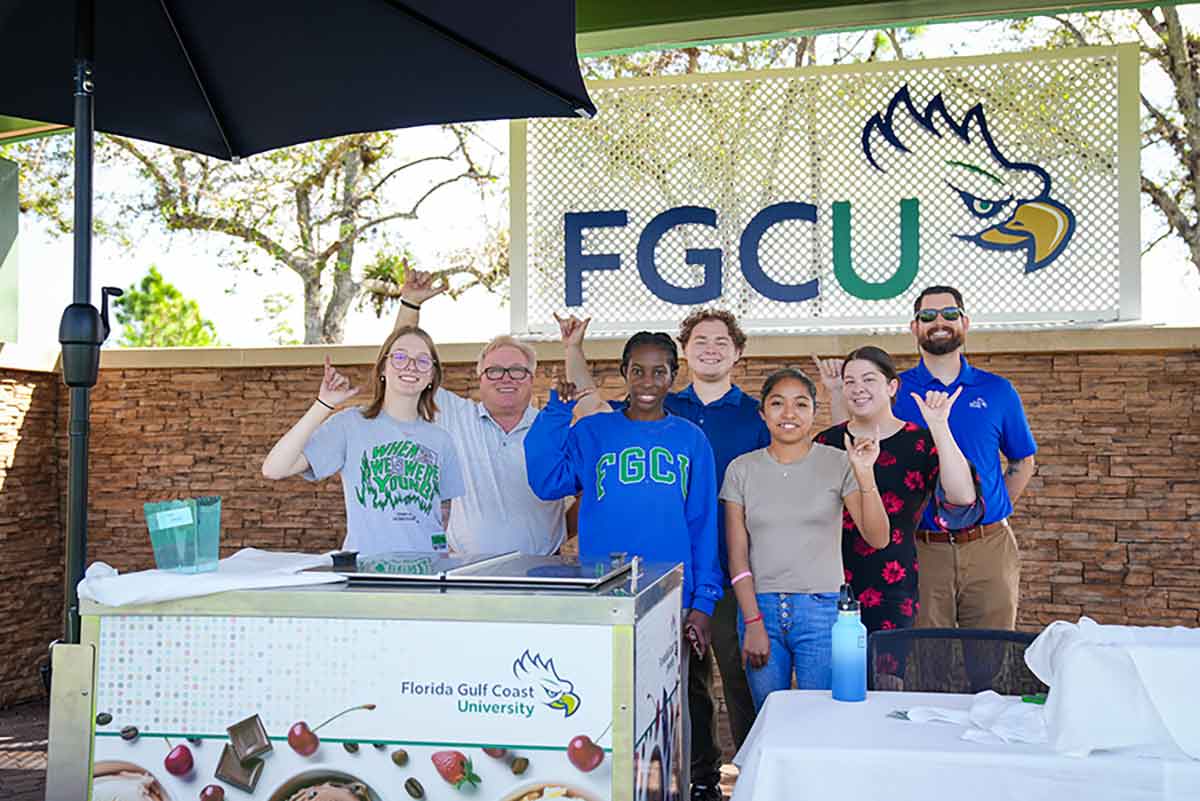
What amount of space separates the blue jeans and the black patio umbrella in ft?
5.22

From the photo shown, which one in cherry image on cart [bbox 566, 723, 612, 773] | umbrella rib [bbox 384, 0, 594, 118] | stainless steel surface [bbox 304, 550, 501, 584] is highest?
umbrella rib [bbox 384, 0, 594, 118]

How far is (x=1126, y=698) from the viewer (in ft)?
6.48

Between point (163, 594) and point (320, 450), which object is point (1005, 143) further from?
point (163, 594)

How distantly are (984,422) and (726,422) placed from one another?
0.90 metres

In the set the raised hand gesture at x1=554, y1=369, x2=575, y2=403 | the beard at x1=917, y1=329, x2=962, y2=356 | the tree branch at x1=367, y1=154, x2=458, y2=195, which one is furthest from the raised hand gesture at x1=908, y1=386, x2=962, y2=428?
the tree branch at x1=367, y1=154, x2=458, y2=195

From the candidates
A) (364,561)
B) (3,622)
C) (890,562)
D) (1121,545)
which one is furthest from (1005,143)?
(3,622)

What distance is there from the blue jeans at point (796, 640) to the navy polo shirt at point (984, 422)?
Answer: 27.6 inches

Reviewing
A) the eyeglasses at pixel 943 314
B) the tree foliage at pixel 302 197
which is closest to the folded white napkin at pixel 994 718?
the eyeglasses at pixel 943 314

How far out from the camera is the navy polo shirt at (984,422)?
3.82 meters

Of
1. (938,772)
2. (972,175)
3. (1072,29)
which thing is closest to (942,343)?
(972,175)

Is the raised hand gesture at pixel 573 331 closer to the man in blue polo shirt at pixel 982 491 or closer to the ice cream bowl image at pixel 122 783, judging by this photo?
the man in blue polo shirt at pixel 982 491

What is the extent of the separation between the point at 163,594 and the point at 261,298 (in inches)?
630

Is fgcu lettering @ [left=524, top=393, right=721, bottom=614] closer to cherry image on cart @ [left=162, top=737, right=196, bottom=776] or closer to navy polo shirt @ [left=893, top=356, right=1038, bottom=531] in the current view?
navy polo shirt @ [left=893, top=356, right=1038, bottom=531]

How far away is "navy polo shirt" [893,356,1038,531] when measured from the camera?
3.82 metres
